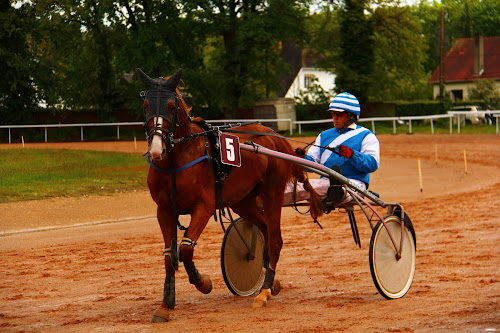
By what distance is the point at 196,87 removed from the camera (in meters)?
31.3

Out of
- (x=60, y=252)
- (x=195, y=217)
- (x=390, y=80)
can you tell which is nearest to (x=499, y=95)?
(x=390, y=80)

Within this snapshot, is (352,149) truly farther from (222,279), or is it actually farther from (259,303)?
(222,279)

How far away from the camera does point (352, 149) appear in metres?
6.75

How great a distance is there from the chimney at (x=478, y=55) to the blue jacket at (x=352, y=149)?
40.0m

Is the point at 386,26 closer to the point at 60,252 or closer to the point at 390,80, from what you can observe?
the point at 390,80

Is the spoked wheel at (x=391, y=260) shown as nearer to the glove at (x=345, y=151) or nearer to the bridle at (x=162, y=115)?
the glove at (x=345, y=151)

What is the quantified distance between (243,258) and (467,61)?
4841cm

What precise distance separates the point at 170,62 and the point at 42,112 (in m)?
6.10

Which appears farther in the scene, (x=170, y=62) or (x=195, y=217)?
(x=170, y=62)

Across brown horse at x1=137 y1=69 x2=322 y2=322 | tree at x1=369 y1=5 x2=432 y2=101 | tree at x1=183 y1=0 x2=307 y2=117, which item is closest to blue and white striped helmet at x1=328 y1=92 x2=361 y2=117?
brown horse at x1=137 y1=69 x2=322 y2=322

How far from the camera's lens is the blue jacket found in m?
6.82

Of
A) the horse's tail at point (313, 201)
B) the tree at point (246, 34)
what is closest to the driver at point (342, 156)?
the horse's tail at point (313, 201)

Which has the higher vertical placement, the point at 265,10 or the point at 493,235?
the point at 265,10

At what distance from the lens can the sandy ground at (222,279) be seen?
561 centimetres
